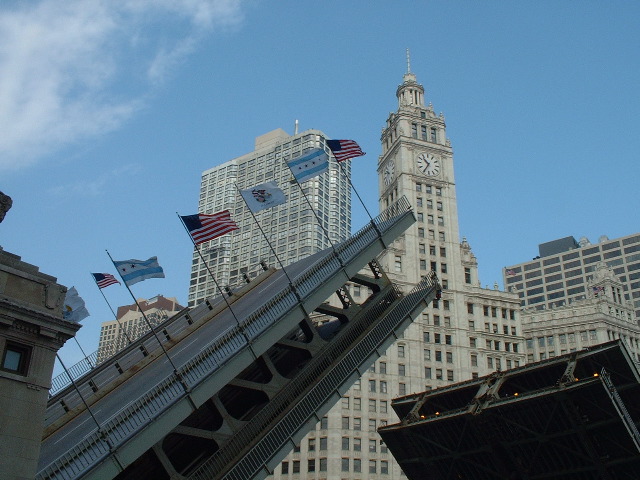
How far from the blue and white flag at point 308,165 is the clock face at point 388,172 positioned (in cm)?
6299

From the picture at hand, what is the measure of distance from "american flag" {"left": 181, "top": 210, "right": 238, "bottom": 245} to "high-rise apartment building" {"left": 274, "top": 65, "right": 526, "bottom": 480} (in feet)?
158

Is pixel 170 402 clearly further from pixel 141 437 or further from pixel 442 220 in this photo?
pixel 442 220

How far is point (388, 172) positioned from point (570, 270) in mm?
86881

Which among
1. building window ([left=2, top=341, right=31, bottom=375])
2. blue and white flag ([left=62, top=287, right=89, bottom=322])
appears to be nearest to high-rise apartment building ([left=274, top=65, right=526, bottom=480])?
blue and white flag ([left=62, top=287, right=89, bottom=322])

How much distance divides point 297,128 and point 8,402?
15572 cm

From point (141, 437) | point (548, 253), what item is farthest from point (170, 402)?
point (548, 253)

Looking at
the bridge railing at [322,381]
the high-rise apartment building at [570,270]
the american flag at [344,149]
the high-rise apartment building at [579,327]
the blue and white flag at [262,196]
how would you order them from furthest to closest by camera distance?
the high-rise apartment building at [570,270] < the high-rise apartment building at [579,327] < the american flag at [344,149] < the blue and white flag at [262,196] < the bridge railing at [322,381]

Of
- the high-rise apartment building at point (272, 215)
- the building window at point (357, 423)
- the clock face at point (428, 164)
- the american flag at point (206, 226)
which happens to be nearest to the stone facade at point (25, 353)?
the american flag at point (206, 226)

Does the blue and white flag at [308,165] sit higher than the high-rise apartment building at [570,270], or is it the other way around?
the high-rise apartment building at [570,270]

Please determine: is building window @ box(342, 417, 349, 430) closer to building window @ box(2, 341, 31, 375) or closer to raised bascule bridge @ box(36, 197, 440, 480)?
raised bascule bridge @ box(36, 197, 440, 480)

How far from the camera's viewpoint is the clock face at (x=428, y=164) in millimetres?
94062

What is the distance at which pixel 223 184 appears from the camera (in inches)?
6476

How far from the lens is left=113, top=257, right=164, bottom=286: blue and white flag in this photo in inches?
1196

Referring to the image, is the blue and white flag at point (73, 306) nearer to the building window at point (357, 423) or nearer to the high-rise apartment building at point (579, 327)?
the building window at point (357, 423)
